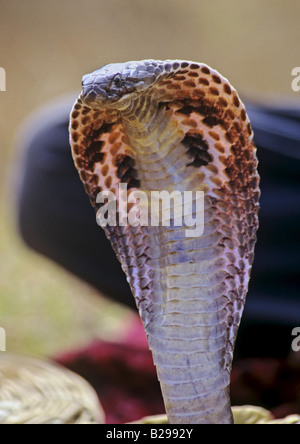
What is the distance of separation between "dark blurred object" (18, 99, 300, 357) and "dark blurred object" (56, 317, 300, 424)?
0.36 ft

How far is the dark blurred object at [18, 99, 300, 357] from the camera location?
190 cm

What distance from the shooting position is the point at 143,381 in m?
2.07

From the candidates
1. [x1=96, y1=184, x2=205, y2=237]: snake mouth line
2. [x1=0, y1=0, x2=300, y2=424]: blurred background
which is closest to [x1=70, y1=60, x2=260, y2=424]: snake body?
[x1=96, y1=184, x2=205, y2=237]: snake mouth line

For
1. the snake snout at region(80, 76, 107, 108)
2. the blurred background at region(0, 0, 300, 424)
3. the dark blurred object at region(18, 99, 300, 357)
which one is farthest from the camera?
the blurred background at region(0, 0, 300, 424)

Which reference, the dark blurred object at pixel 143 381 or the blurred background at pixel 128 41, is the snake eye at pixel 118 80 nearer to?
the dark blurred object at pixel 143 381

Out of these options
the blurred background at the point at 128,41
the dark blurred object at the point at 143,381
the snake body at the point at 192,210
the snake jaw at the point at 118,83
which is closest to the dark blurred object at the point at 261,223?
the dark blurred object at the point at 143,381

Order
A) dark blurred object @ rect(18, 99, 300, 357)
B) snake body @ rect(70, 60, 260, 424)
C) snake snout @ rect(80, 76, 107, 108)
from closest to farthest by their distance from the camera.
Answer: snake snout @ rect(80, 76, 107, 108) → snake body @ rect(70, 60, 260, 424) → dark blurred object @ rect(18, 99, 300, 357)

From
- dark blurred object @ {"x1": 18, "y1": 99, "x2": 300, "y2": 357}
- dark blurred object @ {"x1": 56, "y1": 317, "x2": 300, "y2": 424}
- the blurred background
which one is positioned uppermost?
the blurred background

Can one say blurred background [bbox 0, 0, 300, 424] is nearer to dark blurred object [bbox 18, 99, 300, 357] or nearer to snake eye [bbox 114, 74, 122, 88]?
dark blurred object [bbox 18, 99, 300, 357]

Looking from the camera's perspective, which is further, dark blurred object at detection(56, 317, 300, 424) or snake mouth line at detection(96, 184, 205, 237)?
dark blurred object at detection(56, 317, 300, 424)

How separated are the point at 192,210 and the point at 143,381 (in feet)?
3.78

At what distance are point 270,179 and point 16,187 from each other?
3.51ft

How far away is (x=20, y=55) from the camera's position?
491 centimetres

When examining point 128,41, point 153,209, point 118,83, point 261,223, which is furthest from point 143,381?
point 128,41
